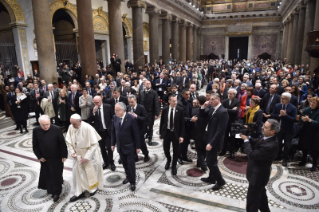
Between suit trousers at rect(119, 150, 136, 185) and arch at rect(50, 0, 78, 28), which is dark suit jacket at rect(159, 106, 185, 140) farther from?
arch at rect(50, 0, 78, 28)

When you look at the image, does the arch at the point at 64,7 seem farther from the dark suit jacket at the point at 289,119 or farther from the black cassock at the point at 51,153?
the dark suit jacket at the point at 289,119

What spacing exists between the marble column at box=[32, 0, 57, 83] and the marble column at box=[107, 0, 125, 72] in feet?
12.3

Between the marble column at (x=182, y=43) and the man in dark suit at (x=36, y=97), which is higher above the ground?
the marble column at (x=182, y=43)

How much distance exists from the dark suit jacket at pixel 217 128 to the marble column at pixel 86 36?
7.54 meters

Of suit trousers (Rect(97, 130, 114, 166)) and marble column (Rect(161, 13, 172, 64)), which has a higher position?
marble column (Rect(161, 13, 172, 64))

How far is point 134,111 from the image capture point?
504 centimetres

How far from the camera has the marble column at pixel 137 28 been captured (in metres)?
13.8

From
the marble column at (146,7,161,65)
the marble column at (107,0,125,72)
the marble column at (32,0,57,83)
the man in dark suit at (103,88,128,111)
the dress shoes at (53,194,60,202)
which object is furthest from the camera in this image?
the marble column at (146,7,161,65)

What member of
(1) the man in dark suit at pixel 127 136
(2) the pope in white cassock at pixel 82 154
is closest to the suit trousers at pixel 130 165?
(1) the man in dark suit at pixel 127 136

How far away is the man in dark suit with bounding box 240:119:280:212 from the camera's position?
9.37 feet

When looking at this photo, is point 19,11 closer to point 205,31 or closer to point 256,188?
point 256,188

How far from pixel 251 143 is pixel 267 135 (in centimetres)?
37

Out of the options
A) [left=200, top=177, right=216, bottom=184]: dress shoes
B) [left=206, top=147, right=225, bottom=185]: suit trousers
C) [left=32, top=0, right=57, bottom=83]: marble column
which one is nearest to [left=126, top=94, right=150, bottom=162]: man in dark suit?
[left=200, top=177, right=216, bottom=184]: dress shoes

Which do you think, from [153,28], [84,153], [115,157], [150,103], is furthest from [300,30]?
[84,153]
